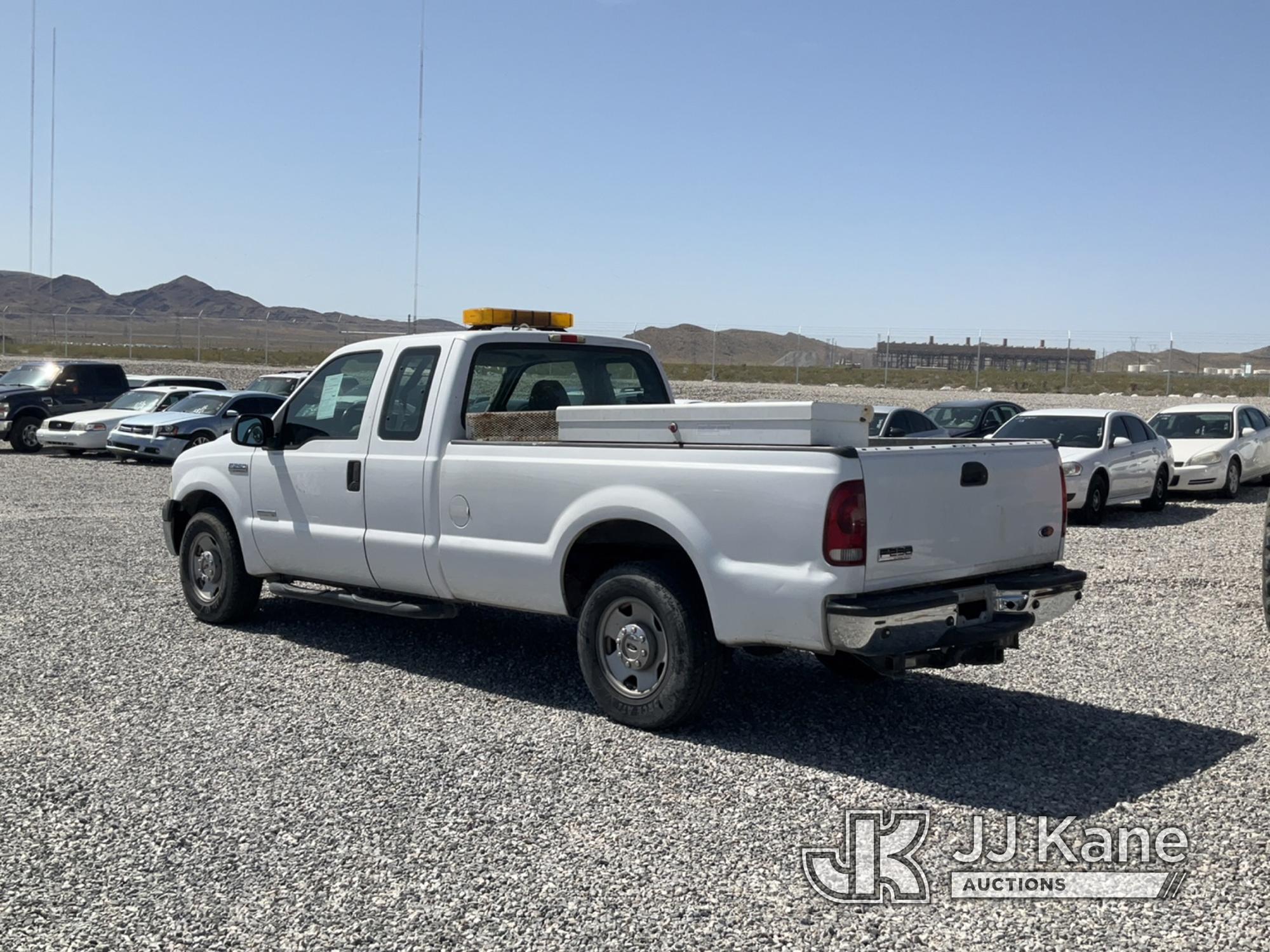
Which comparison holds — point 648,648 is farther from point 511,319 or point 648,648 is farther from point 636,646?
point 511,319

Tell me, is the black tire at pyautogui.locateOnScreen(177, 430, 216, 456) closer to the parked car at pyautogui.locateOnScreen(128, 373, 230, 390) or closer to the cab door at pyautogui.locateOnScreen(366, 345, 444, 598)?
the parked car at pyautogui.locateOnScreen(128, 373, 230, 390)

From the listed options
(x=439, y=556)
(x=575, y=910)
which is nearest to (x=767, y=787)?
(x=575, y=910)

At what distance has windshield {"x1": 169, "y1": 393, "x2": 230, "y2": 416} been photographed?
2416 cm

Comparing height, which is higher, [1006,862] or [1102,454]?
[1102,454]

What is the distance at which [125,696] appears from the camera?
7.00 m

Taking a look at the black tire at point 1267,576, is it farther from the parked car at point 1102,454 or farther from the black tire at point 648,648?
the parked car at point 1102,454

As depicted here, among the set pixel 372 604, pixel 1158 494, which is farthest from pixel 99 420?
pixel 372 604

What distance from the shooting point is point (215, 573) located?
8.92 metres

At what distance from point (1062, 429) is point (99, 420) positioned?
1746 cm

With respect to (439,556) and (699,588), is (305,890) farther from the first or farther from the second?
(439,556)

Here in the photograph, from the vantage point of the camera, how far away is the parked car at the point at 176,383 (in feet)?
94.2

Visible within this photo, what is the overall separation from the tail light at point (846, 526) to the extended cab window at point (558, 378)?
8.57ft

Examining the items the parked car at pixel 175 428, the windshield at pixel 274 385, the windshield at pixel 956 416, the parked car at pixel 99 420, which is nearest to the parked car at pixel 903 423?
the windshield at pixel 956 416

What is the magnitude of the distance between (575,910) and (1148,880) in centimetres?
203
